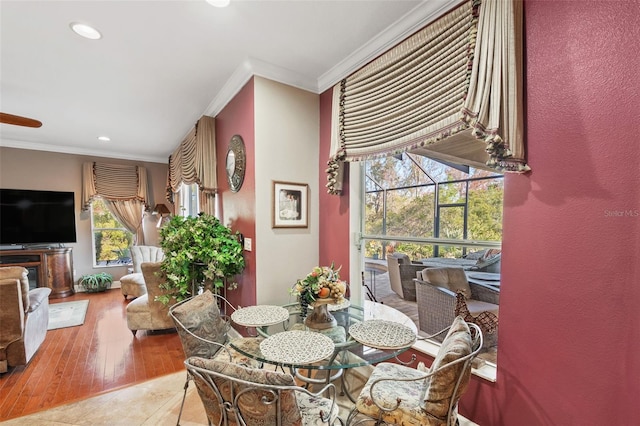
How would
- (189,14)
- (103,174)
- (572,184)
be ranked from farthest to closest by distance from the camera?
(103,174) < (189,14) < (572,184)

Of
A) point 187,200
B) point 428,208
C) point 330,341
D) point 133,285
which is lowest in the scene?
point 133,285

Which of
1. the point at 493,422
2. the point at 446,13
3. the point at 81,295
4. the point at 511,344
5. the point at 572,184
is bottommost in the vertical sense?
the point at 81,295

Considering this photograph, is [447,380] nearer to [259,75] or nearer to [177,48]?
[259,75]

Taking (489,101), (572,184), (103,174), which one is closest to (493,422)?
(572,184)

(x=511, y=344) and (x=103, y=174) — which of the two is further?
(x=103, y=174)

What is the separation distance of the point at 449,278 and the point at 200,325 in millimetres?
1662

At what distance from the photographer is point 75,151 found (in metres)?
5.14

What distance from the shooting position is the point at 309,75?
8.42 ft

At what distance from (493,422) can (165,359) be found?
273 centimetres

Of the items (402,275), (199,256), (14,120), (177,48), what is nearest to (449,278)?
(402,275)

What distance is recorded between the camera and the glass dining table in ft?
4.37

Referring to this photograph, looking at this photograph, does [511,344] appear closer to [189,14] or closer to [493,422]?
[493,422]

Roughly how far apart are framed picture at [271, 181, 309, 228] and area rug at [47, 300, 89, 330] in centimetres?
324

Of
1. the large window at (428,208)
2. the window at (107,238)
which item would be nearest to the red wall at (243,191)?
the large window at (428,208)
